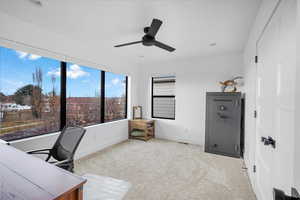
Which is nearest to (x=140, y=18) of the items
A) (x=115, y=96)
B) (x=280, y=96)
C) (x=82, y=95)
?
(x=280, y=96)

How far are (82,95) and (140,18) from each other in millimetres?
2123

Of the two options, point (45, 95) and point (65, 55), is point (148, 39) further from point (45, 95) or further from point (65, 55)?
point (45, 95)

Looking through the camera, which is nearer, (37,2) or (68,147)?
(68,147)

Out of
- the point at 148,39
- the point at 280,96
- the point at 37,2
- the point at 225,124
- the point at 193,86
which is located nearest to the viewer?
the point at 280,96

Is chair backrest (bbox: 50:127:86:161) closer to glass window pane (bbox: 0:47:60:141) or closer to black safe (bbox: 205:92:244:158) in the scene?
glass window pane (bbox: 0:47:60:141)

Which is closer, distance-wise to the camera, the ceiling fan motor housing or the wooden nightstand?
the ceiling fan motor housing

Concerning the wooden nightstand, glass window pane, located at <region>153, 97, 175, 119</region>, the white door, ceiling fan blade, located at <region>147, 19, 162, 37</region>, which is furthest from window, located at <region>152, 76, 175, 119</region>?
the white door

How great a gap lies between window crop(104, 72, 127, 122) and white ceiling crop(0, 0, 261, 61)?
1.16 m

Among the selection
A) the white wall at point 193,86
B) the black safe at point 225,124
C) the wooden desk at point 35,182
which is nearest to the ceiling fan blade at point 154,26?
the wooden desk at point 35,182

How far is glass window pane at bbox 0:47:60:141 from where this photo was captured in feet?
6.98

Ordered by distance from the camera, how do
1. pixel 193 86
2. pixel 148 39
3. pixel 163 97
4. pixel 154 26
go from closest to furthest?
pixel 154 26, pixel 148 39, pixel 193 86, pixel 163 97

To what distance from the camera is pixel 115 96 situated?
4.14 metres

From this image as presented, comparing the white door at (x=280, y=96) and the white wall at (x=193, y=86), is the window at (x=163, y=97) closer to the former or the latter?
the white wall at (x=193, y=86)

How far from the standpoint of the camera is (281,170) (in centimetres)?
107
